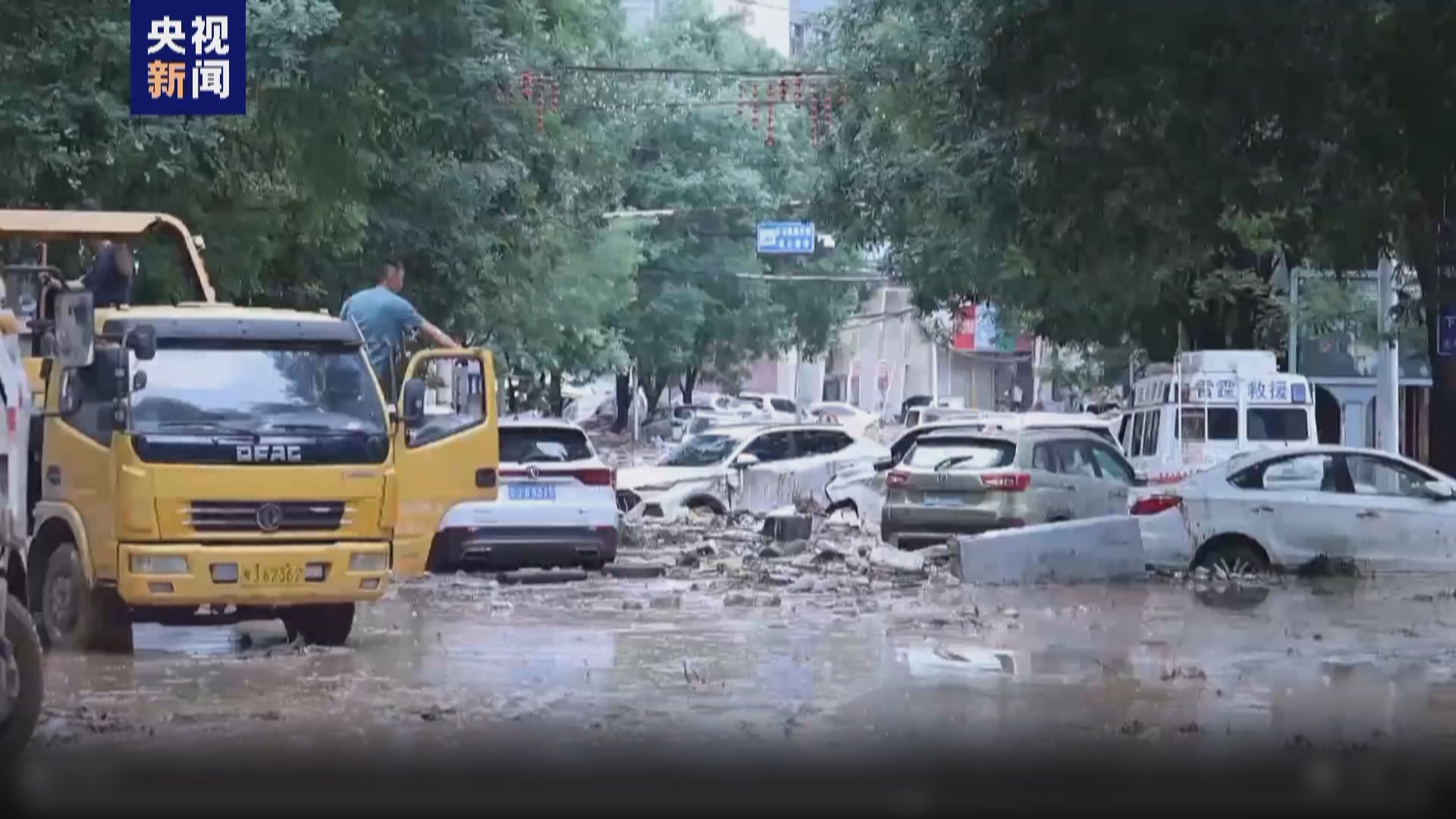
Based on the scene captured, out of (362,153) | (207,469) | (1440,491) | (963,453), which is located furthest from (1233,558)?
(207,469)

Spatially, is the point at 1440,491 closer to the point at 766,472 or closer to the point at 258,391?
the point at 766,472

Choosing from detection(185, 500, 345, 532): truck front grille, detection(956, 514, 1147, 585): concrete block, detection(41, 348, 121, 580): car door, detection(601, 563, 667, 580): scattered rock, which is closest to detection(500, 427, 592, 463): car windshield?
detection(601, 563, 667, 580): scattered rock

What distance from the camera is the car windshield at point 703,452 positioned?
100 ft

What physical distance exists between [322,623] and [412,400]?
188 centimetres

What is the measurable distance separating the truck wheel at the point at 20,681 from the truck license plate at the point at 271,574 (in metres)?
3.44

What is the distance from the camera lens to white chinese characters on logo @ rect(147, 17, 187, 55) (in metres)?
18.7

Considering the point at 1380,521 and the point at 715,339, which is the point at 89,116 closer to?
the point at 1380,521

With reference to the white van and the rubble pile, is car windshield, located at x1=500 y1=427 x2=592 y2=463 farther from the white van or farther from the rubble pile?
the white van

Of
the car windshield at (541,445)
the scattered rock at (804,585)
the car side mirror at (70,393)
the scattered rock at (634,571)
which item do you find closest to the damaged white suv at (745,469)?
the scattered rock at (634,571)

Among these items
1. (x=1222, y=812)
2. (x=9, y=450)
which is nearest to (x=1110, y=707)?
(x=9, y=450)

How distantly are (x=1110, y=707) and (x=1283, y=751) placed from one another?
1.91 meters

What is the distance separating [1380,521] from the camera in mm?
21609

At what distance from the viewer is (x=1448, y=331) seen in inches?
810

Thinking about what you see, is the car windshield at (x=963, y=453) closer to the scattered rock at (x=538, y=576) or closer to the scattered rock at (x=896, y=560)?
the scattered rock at (x=896, y=560)
